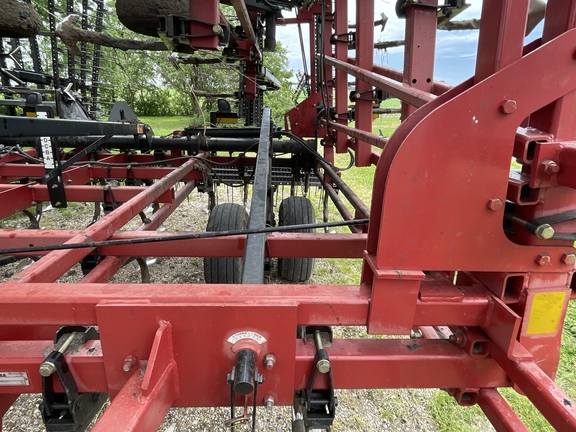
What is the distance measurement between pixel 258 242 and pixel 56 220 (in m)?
5.45

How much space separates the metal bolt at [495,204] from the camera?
39.9 inches

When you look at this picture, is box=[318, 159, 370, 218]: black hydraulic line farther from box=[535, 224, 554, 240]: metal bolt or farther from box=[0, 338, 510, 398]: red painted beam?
box=[535, 224, 554, 240]: metal bolt

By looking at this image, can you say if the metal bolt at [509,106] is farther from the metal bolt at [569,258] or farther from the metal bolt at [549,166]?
the metal bolt at [569,258]

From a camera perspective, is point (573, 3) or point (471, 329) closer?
point (573, 3)

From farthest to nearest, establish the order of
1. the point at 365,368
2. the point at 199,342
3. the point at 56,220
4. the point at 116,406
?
the point at 56,220
the point at 365,368
the point at 199,342
the point at 116,406

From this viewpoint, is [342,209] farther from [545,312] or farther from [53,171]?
[53,171]

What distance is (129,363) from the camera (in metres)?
1.03

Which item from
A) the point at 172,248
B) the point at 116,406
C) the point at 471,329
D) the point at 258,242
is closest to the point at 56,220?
the point at 172,248

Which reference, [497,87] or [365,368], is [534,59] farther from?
[365,368]

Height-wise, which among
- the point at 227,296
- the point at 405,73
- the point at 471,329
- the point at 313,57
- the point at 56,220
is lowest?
the point at 56,220

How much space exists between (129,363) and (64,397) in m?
0.29

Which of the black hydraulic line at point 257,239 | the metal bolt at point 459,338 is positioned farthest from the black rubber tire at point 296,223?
the metal bolt at point 459,338

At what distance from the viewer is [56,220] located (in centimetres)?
561

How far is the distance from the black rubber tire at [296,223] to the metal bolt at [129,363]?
7.89 feet
